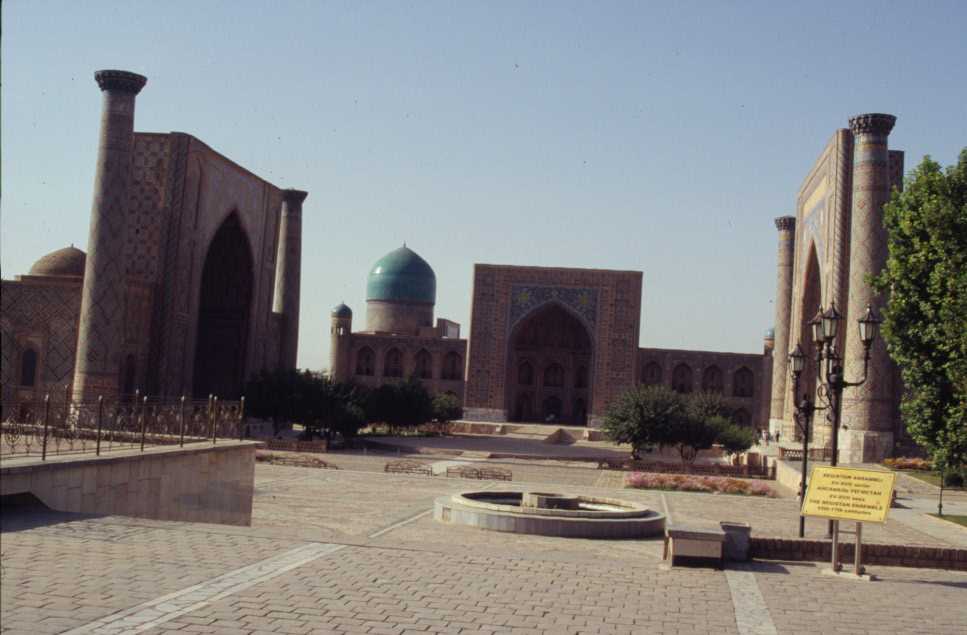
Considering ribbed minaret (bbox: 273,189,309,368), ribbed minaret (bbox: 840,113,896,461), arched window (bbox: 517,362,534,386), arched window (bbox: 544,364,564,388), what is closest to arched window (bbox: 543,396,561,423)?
arched window (bbox: 544,364,564,388)

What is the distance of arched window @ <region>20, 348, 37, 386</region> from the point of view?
83.1 feet

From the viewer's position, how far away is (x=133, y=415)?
12.3m

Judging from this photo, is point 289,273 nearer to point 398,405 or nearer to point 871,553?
point 398,405

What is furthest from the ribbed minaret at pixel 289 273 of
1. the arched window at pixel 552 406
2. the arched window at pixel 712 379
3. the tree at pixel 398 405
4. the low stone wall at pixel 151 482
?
the low stone wall at pixel 151 482

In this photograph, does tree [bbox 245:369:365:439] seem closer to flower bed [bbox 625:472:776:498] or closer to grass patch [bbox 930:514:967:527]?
flower bed [bbox 625:472:776:498]

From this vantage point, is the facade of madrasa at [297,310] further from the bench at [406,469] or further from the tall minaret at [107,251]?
the bench at [406,469]

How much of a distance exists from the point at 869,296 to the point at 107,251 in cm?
1752

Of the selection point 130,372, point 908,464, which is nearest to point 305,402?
point 130,372

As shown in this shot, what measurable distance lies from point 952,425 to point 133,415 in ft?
34.2

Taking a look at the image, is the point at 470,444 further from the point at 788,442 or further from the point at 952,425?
the point at 952,425

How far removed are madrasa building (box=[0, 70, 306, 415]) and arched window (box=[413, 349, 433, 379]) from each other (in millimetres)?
15336

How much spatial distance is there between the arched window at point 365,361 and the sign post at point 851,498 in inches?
1624

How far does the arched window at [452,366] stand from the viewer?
48188 millimetres

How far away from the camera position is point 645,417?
Result: 25656 mm
